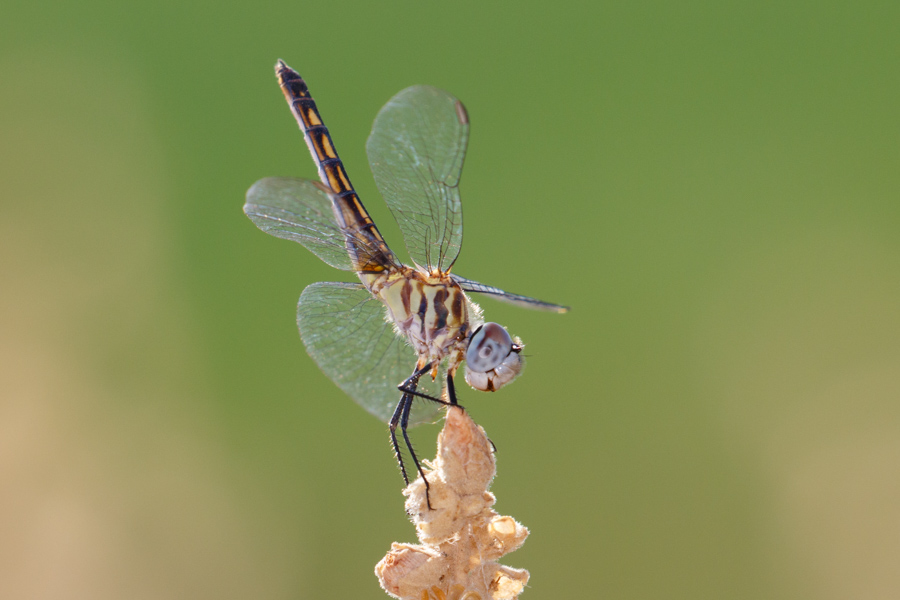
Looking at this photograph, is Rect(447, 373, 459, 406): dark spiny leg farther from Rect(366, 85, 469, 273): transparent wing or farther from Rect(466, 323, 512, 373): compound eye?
Rect(366, 85, 469, 273): transparent wing

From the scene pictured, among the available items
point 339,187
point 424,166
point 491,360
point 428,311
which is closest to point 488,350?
point 491,360

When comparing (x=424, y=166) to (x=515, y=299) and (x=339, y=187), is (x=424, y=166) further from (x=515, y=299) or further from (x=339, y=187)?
(x=515, y=299)

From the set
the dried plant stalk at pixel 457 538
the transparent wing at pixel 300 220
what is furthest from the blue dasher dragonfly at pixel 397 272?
the dried plant stalk at pixel 457 538

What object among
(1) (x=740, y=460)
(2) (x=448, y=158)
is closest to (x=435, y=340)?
(2) (x=448, y=158)

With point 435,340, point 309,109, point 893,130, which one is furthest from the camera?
point 893,130

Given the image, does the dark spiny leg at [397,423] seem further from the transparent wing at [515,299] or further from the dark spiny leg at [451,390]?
the transparent wing at [515,299]

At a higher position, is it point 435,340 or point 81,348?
point 435,340

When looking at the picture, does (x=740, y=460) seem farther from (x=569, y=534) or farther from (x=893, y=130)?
(x=893, y=130)

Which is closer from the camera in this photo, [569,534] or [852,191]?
[569,534]
